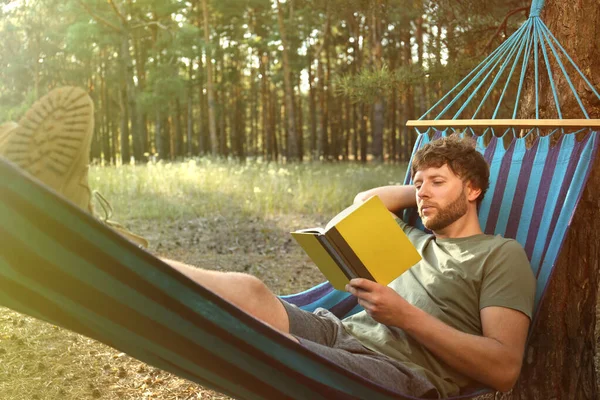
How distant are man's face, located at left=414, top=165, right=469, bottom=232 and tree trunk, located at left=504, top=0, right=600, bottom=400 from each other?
1.69 ft

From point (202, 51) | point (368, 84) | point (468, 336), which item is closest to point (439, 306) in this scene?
point (468, 336)

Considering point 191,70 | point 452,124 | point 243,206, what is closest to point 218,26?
point 191,70

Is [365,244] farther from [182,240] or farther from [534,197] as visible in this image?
[182,240]

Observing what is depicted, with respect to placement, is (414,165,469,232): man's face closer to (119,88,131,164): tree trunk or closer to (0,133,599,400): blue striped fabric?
(0,133,599,400): blue striped fabric

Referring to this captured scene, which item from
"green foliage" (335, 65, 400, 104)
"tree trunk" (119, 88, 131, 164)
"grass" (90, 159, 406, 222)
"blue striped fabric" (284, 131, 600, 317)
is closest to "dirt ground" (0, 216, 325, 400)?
"blue striped fabric" (284, 131, 600, 317)

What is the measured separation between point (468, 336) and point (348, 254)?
36 centimetres

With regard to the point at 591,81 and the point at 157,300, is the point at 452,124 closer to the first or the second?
the point at 591,81

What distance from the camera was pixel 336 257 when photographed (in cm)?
166

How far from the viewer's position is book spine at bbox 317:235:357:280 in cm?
164

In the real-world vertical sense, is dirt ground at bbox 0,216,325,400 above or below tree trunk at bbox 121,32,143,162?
below

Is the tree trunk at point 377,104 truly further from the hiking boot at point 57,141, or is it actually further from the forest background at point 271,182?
the hiking boot at point 57,141

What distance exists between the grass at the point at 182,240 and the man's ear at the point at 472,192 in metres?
1.41

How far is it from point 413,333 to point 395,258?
7.9 inches

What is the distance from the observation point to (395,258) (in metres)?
1.67
